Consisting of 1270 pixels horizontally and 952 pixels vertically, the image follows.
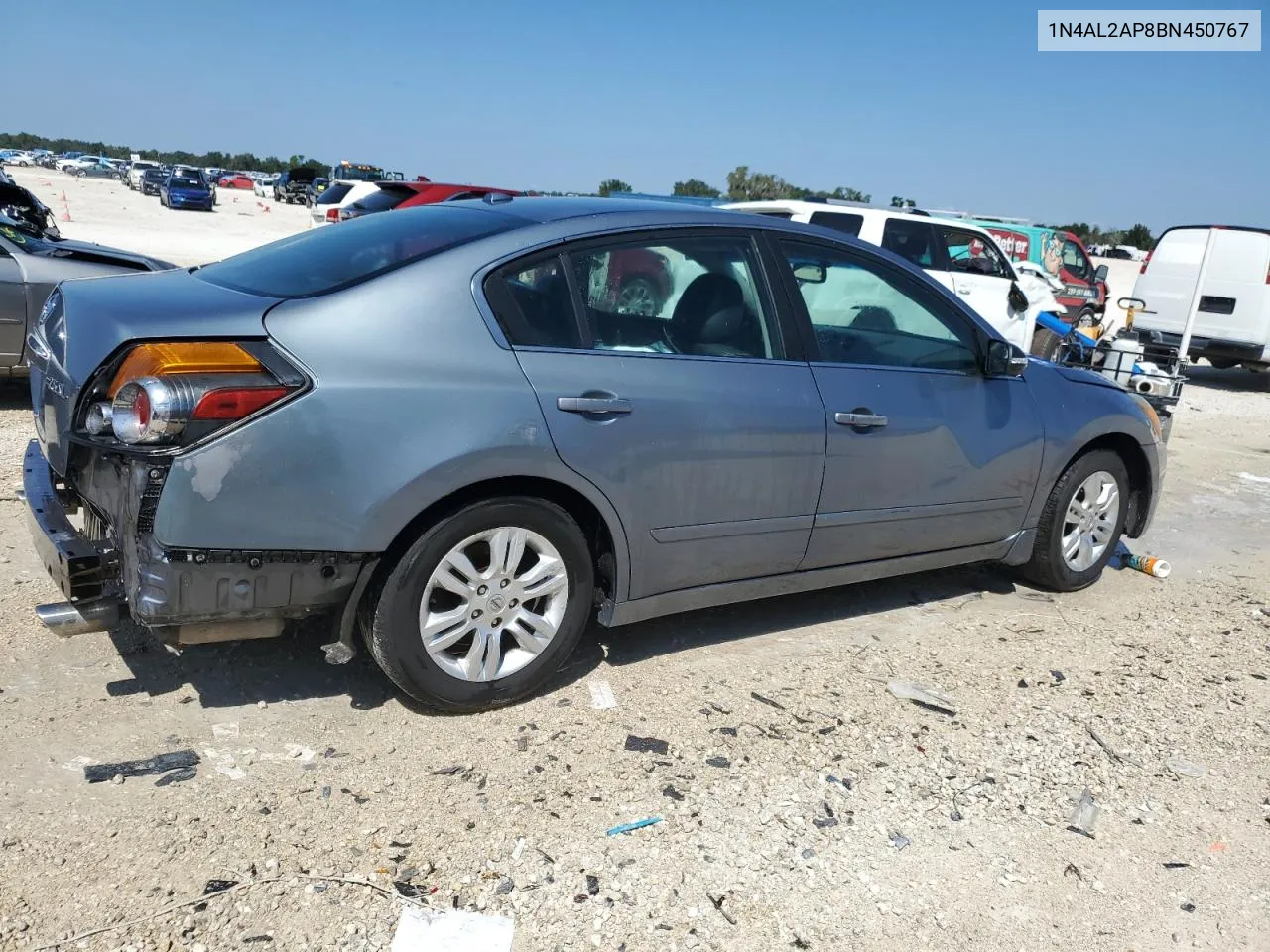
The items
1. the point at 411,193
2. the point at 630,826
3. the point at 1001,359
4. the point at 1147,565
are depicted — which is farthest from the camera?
the point at 411,193

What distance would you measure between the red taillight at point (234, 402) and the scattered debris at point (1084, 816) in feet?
8.50

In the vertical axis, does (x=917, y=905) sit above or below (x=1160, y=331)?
below

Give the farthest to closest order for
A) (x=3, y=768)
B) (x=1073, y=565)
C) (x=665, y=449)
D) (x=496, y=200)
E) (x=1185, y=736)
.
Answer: (x=1073, y=565), (x=496, y=200), (x=1185, y=736), (x=665, y=449), (x=3, y=768)

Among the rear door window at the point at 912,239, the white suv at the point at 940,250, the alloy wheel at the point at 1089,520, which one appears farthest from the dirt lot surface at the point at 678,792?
the rear door window at the point at 912,239

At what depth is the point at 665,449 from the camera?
11.8ft

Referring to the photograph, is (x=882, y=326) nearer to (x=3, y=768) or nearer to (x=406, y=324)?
(x=406, y=324)

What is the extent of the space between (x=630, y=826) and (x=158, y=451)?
64.0 inches

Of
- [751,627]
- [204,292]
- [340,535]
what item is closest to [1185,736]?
[751,627]

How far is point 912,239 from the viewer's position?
37.0ft

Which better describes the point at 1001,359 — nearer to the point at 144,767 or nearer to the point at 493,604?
the point at 493,604

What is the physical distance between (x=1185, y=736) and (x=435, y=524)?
2.72m

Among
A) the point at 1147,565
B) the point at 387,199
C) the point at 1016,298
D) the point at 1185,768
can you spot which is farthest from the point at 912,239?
the point at 1185,768

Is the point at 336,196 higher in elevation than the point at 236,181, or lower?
lower

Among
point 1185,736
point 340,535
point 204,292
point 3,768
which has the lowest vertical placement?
point 3,768
